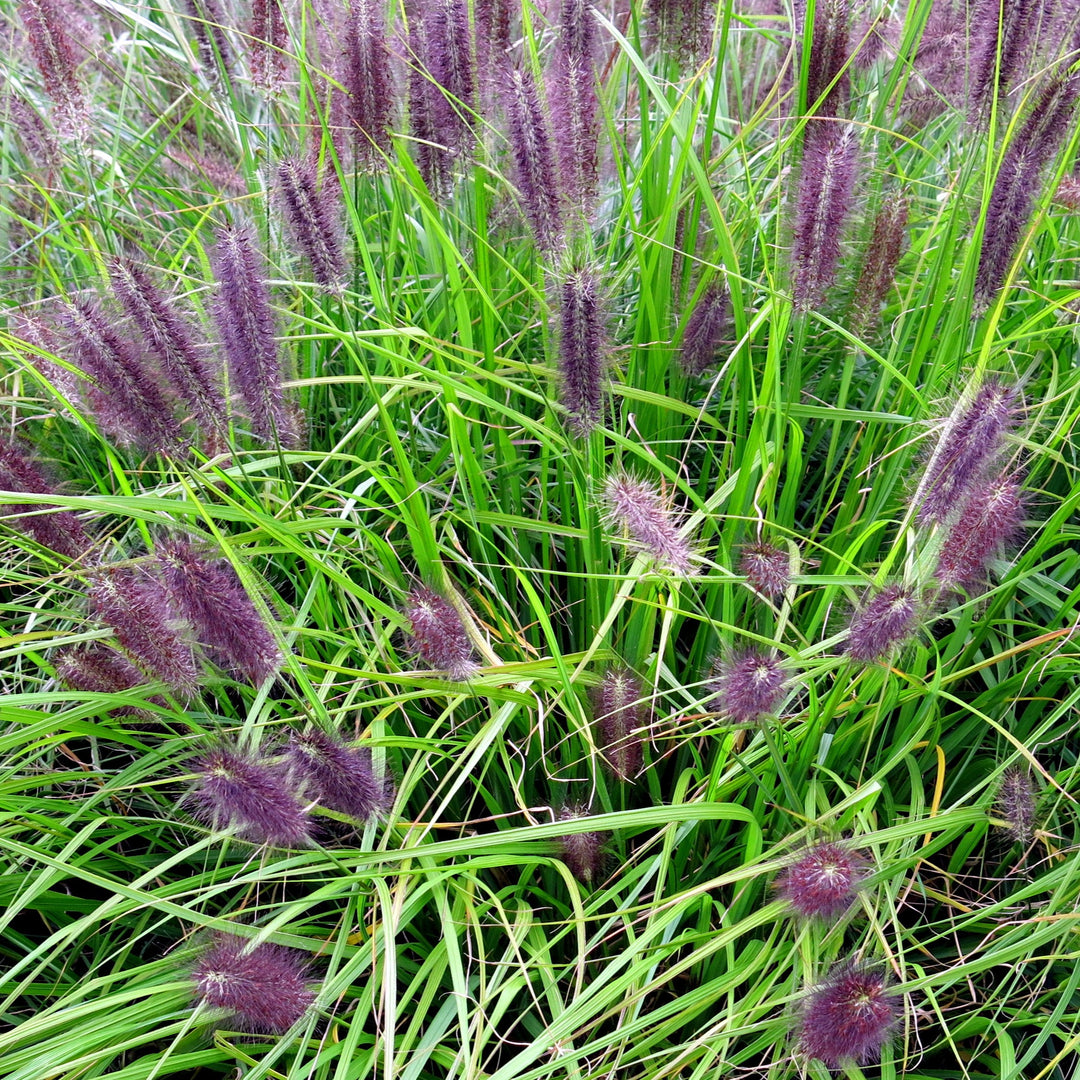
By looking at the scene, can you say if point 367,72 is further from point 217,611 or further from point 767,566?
point 767,566

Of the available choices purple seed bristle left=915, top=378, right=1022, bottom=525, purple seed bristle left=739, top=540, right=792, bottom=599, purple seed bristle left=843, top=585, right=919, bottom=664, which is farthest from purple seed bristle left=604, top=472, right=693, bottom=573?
→ purple seed bristle left=915, top=378, right=1022, bottom=525

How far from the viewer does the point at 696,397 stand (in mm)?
2676

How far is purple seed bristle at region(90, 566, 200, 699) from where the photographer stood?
1.64 meters

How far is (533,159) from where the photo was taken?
6.11 feet

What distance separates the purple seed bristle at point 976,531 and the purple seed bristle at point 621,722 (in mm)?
562

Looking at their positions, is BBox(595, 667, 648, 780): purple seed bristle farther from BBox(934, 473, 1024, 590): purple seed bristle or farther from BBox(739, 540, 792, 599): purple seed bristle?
BBox(934, 473, 1024, 590): purple seed bristle

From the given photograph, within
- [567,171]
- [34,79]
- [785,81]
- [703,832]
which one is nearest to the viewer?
[567,171]

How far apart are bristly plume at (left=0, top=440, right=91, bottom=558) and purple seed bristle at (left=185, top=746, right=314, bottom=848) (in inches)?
23.2

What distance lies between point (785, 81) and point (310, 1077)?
2863 millimetres

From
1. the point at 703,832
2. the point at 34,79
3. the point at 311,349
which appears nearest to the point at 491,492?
the point at 311,349

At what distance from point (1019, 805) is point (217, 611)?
4.70 feet

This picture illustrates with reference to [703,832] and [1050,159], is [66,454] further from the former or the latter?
[1050,159]

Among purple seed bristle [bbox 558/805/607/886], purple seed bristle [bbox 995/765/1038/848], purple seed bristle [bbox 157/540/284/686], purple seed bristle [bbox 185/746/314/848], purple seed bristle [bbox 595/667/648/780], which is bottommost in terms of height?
purple seed bristle [bbox 558/805/607/886]

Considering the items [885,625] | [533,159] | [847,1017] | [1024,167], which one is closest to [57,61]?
[533,159]
